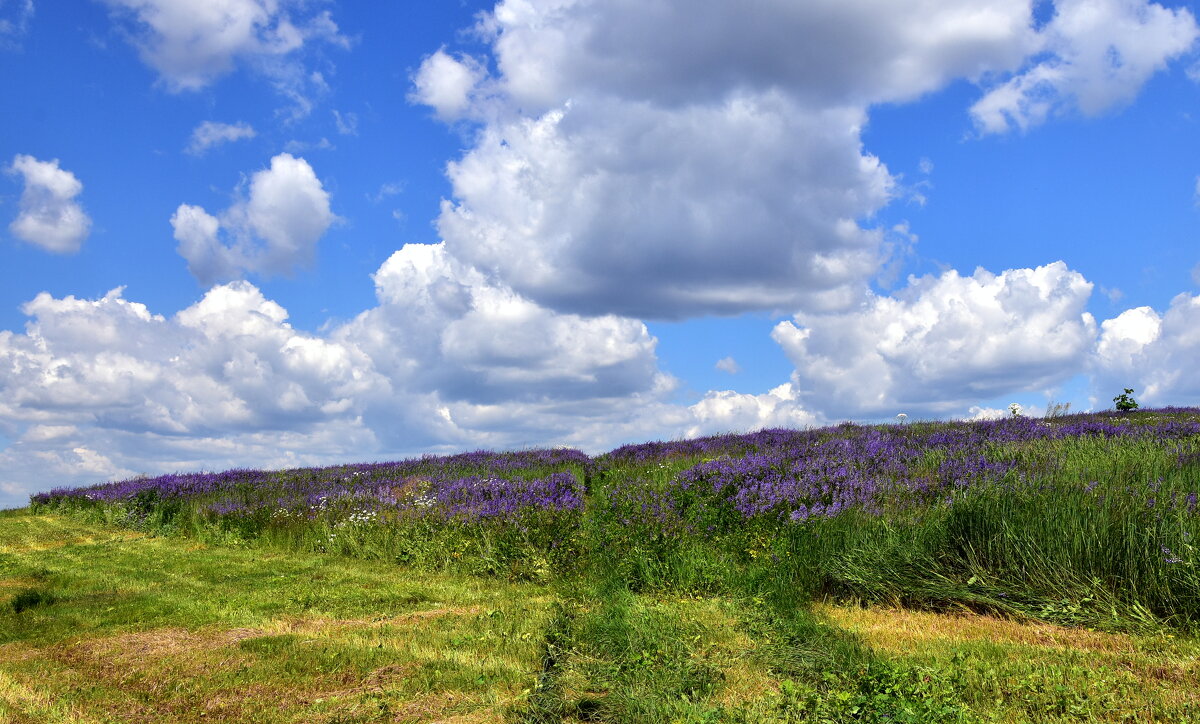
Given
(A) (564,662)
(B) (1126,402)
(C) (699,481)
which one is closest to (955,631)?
(A) (564,662)

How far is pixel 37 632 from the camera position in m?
8.10

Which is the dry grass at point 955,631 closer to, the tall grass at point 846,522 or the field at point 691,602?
the field at point 691,602

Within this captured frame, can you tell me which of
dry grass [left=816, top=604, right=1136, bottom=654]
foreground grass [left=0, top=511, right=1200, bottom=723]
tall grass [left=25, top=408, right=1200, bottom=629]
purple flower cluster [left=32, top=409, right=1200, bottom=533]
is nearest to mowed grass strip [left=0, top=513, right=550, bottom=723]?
foreground grass [left=0, top=511, right=1200, bottom=723]

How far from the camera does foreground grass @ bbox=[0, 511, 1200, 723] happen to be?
4.81 meters

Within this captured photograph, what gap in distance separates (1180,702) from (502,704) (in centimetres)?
434

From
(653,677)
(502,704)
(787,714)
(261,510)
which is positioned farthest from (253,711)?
(261,510)

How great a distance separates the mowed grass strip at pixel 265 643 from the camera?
5.41 m

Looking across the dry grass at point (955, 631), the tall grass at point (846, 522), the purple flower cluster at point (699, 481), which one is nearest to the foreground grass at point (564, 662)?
the dry grass at point (955, 631)

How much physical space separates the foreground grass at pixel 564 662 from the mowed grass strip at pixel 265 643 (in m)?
0.03

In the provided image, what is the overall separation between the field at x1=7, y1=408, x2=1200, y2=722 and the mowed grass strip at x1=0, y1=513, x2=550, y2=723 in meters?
0.04

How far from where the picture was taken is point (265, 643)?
6957 millimetres

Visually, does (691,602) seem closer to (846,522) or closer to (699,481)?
(846,522)

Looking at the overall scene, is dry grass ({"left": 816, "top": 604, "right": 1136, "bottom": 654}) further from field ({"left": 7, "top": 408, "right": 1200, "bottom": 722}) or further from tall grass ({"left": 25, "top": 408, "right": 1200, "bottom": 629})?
tall grass ({"left": 25, "top": 408, "right": 1200, "bottom": 629})

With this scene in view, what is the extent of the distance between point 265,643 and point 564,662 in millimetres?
3040
